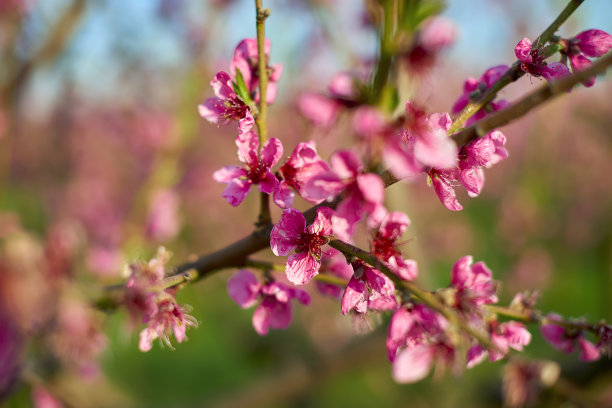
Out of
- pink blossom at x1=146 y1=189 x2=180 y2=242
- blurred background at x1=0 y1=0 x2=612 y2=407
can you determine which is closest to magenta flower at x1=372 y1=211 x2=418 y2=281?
blurred background at x1=0 y1=0 x2=612 y2=407

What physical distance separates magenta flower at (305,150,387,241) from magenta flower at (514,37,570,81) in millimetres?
366

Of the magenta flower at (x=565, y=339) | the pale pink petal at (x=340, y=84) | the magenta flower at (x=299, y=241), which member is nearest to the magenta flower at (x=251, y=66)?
the pale pink petal at (x=340, y=84)

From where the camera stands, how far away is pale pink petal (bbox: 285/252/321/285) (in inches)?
29.3

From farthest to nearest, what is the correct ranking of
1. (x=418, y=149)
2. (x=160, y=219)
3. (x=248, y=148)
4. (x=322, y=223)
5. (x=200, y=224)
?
(x=200, y=224)
(x=160, y=219)
(x=248, y=148)
(x=322, y=223)
(x=418, y=149)

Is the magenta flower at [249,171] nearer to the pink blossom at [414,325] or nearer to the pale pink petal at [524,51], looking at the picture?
the pink blossom at [414,325]

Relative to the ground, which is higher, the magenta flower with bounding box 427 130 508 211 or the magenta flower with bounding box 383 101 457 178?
the magenta flower with bounding box 383 101 457 178

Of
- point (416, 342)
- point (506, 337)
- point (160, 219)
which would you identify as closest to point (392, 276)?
point (416, 342)

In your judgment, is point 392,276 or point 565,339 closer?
point 392,276

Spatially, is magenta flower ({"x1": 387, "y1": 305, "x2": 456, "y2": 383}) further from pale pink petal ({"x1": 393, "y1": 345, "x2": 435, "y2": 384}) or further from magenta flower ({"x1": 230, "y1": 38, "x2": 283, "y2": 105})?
magenta flower ({"x1": 230, "y1": 38, "x2": 283, "y2": 105})

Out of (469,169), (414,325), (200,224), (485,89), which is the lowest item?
(200,224)

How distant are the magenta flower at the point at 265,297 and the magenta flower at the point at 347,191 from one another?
0.89 feet

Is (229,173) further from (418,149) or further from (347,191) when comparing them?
(418,149)

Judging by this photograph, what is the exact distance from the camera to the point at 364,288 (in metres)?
0.73

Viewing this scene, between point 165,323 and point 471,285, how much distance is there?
1.79 feet
